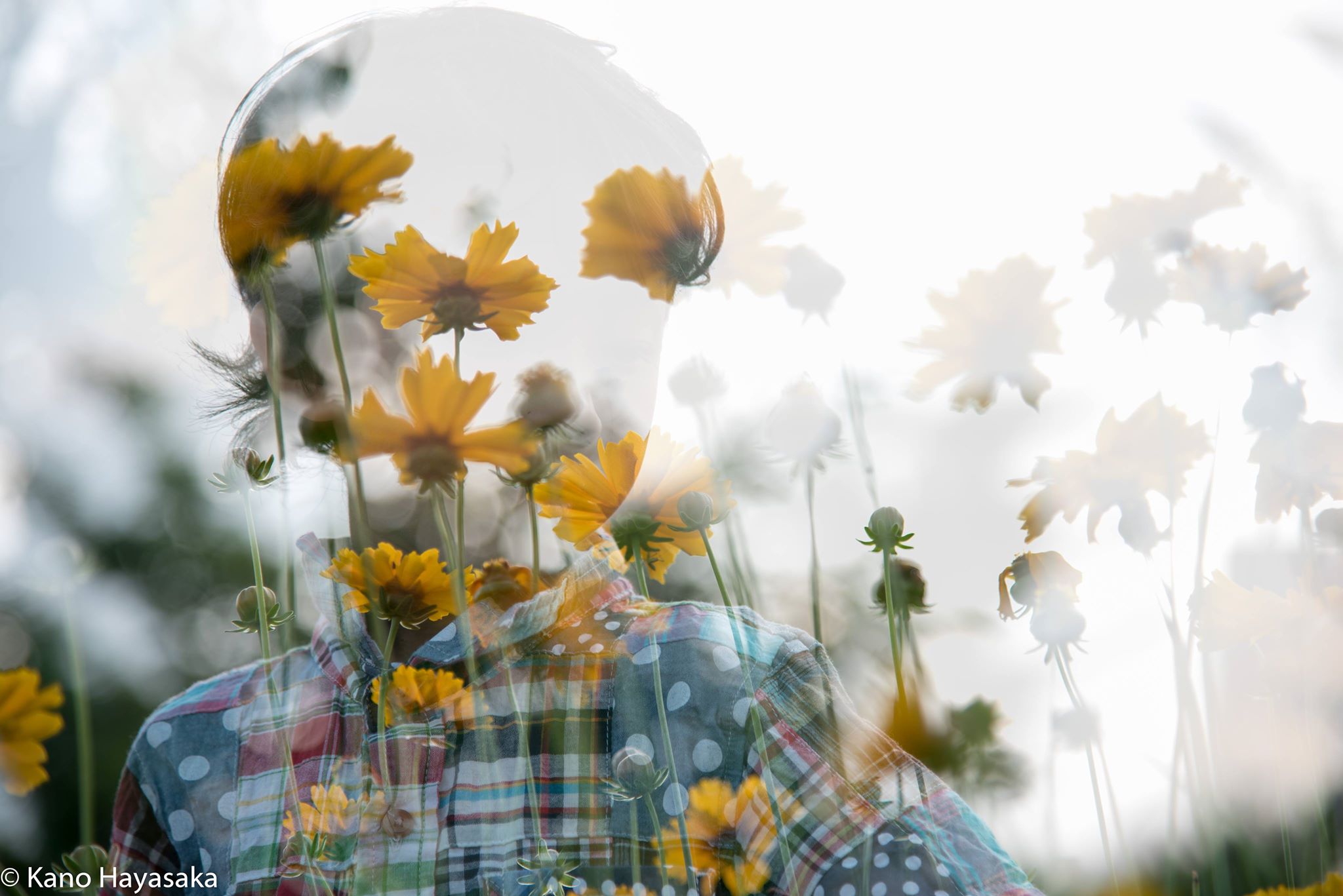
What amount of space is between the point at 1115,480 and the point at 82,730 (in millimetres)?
296

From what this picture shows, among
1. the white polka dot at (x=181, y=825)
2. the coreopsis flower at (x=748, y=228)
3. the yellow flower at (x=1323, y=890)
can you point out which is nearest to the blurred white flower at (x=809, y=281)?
the coreopsis flower at (x=748, y=228)

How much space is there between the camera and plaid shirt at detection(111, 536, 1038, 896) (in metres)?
0.35

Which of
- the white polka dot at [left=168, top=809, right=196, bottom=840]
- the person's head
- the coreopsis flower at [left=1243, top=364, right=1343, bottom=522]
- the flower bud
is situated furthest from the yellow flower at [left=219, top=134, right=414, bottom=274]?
the white polka dot at [left=168, top=809, right=196, bottom=840]

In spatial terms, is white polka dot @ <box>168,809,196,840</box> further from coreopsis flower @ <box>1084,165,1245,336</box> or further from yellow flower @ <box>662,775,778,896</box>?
coreopsis flower @ <box>1084,165,1245,336</box>

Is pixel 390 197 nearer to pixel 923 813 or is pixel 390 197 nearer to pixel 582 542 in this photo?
pixel 582 542

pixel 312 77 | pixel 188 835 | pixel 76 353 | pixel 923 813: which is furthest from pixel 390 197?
pixel 76 353

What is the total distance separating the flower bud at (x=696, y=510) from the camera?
0.30 metres

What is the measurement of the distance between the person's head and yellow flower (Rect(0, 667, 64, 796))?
12cm

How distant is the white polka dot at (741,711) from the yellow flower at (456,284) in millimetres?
283

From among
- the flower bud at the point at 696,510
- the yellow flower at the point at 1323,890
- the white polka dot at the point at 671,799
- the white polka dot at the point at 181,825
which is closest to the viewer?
the yellow flower at the point at 1323,890

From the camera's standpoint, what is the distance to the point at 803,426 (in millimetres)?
347

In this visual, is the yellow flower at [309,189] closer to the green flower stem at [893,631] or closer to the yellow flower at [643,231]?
the yellow flower at [643,231]

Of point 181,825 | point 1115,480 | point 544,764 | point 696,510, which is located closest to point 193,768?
point 181,825

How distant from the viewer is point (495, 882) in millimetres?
467
